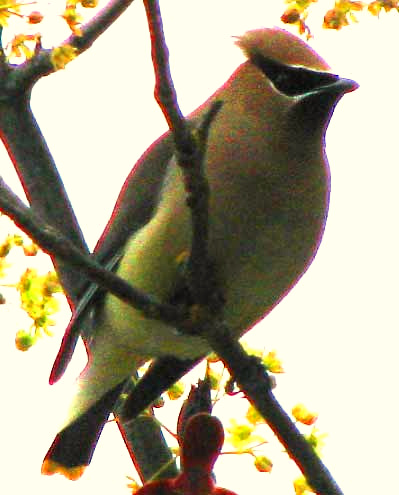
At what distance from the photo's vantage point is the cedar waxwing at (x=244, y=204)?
2.63m

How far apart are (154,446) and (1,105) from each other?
853 mm

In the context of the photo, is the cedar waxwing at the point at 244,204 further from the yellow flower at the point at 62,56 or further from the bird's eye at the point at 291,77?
the yellow flower at the point at 62,56

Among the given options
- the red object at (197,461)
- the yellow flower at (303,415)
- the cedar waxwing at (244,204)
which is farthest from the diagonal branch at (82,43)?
the red object at (197,461)

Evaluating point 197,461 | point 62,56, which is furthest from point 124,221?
point 197,461

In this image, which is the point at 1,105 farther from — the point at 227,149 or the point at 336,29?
the point at 336,29

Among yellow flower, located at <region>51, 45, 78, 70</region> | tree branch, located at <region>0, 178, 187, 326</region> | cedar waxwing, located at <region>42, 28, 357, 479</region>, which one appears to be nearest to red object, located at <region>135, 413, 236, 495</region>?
tree branch, located at <region>0, 178, 187, 326</region>

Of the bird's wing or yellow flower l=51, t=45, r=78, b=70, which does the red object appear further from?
the bird's wing

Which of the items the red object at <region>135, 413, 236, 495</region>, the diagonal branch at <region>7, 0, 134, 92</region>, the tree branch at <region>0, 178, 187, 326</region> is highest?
the diagonal branch at <region>7, 0, 134, 92</region>

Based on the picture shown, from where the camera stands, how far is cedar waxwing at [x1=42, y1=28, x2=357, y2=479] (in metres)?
2.63

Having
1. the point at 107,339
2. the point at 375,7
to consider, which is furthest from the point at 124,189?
the point at 375,7

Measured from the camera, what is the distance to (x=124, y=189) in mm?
3135

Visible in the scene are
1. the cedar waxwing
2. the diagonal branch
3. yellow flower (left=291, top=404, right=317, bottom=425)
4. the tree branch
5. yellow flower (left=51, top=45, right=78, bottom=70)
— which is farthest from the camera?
the cedar waxwing

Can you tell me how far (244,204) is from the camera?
8.57ft

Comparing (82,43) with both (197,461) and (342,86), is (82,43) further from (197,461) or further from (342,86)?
(197,461)
